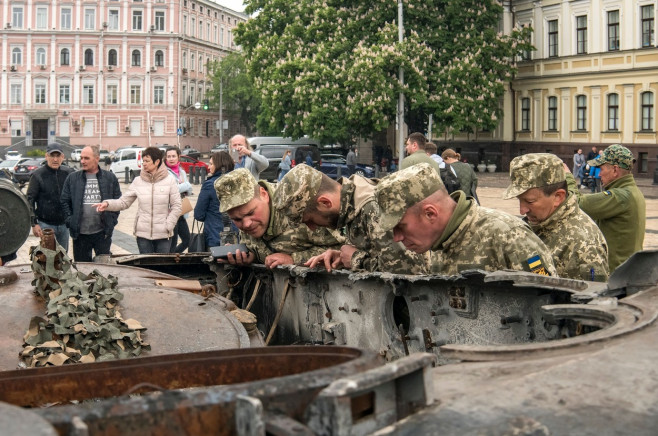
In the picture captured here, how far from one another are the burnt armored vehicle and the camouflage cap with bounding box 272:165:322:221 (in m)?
1.66

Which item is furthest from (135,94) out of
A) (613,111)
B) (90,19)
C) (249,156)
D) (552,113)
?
(249,156)

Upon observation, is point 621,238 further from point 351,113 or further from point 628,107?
point 628,107

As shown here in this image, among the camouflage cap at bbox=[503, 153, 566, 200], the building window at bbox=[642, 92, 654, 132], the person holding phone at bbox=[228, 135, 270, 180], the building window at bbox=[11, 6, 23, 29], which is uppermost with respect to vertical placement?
the building window at bbox=[11, 6, 23, 29]

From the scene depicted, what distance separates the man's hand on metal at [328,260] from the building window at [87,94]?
87728 millimetres

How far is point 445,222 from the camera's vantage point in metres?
4.58

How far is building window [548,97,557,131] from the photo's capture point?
46281mm

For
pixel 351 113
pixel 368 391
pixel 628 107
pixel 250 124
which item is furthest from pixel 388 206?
pixel 250 124

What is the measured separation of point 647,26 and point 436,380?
41.0 metres

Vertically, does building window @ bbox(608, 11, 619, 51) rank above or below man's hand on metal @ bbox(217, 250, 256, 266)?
above

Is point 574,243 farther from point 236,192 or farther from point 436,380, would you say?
point 436,380

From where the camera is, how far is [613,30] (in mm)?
42062

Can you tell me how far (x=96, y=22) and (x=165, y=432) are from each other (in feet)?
302

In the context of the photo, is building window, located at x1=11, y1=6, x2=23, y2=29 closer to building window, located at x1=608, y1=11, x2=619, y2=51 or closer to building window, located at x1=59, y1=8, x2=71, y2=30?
building window, located at x1=59, y1=8, x2=71, y2=30

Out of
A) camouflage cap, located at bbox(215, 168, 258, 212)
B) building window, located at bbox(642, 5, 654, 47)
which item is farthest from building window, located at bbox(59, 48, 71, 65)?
camouflage cap, located at bbox(215, 168, 258, 212)
